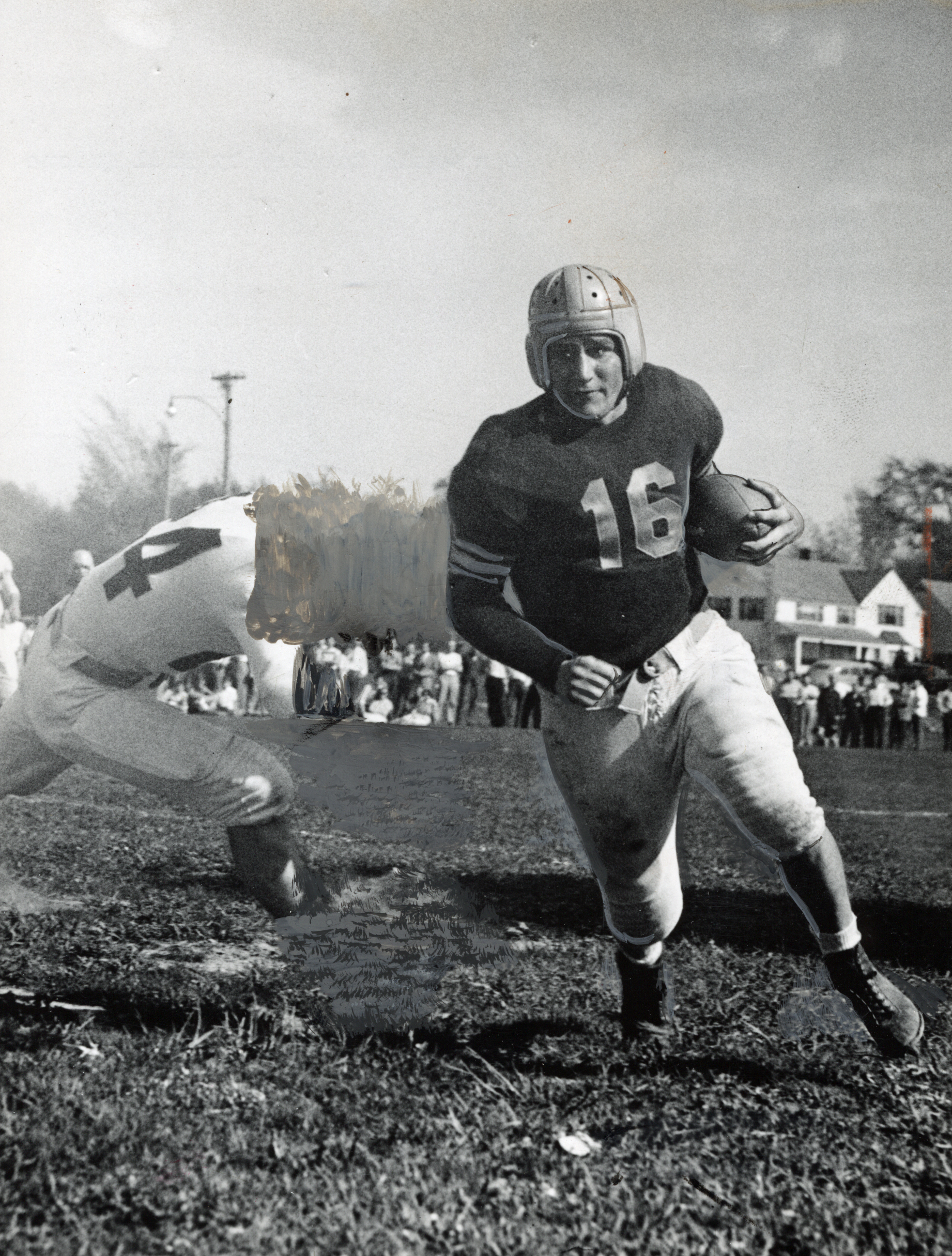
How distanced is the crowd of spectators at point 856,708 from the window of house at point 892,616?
0.56 feet

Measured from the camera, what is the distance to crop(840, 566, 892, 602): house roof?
3.21 metres

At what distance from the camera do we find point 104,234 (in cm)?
334

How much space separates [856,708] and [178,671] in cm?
218

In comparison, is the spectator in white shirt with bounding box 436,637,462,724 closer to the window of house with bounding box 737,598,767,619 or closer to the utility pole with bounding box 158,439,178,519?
the window of house with bounding box 737,598,767,619

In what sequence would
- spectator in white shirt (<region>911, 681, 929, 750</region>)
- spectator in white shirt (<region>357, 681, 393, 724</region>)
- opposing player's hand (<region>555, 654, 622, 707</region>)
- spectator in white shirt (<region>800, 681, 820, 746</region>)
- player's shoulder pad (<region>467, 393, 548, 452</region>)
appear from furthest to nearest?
spectator in white shirt (<region>911, 681, 929, 750</region>), spectator in white shirt (<region>357, 681, 393, 724</region>), spectator in white shirt (<region>800, 681, 820, 746</region>), player's shoulder pad (<region>467, 393, 548, 452</region>), opposing player's hand (<region>555, 654, 622, 707</region>)

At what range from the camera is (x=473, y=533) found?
3.06m

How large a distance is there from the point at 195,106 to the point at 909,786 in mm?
3476

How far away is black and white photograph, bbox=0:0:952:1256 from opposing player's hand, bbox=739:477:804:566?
2cm

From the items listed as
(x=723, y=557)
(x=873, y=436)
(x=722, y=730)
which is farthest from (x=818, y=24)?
(x=722, y=730)

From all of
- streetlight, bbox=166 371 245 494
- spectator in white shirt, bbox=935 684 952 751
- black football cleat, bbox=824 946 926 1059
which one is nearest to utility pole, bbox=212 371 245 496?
streetlight, bbox=166 371 245 494

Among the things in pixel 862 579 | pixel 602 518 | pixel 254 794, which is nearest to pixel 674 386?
pixel 602 518

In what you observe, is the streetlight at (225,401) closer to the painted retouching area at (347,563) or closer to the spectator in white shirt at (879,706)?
the painted retouching area at (347,563)

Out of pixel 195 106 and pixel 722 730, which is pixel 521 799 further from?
pixel 195 106

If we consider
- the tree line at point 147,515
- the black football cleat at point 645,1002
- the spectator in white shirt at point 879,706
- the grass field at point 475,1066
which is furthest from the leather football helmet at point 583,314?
the black football cleat at point 645,1002
